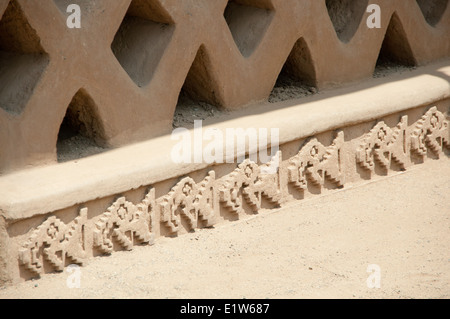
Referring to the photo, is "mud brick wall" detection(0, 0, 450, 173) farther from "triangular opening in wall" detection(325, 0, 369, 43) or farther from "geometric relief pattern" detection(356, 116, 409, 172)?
"geometric relief pattern" detection(356, 116, 409, 172)

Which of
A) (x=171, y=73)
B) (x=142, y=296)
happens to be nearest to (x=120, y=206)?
(x=142, y=296)

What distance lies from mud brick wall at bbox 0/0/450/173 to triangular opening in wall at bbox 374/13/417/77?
13 mm

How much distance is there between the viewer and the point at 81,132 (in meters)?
3.96

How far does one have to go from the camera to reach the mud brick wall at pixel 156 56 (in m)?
3.58

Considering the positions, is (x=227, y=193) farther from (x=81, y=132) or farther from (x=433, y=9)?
(x=433, y=9)

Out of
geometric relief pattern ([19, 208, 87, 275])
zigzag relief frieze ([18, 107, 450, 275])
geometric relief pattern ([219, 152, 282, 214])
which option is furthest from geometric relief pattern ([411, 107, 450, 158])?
geometric relief pattern ([19, 208, 87, 275])

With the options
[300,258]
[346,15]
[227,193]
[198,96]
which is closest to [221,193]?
[227,193]

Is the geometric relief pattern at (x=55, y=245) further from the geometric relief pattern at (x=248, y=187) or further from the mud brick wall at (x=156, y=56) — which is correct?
the geometric relief pattern at (x=248, y=187)

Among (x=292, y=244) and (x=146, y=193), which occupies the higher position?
(x=146, y=193)

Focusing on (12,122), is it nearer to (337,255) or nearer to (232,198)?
(232,198)

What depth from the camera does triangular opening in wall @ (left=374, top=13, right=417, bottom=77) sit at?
5199mm

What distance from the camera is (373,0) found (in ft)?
16.0

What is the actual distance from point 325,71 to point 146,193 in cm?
153

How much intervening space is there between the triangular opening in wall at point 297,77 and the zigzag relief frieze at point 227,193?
388 millimetres
